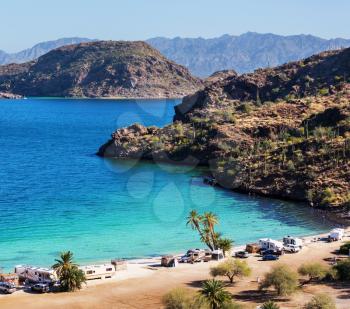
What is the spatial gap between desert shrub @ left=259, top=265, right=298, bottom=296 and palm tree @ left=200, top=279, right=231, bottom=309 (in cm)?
632

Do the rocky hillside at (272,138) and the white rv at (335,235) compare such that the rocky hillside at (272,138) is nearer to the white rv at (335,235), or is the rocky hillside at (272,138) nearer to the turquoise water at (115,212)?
the turquoise water at (115,212)

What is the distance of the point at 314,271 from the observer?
176ft

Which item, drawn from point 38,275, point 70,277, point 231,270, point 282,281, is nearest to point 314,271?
point 282,281

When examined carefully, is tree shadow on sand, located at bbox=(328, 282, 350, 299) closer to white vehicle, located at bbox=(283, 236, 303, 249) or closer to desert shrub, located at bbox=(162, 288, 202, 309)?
desert shrub, located at bbox=(162, 288, 202, 309)

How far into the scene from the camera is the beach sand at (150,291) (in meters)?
48.9

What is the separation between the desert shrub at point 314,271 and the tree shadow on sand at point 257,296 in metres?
4.52

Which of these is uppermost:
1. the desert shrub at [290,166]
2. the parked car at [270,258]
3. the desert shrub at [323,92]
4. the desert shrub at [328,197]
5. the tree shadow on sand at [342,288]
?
the desert shrub at [323,92]

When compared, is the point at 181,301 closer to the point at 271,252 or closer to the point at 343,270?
the point at 343,270

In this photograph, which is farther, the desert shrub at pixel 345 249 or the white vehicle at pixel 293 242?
the white vehicle at pixel 293 242

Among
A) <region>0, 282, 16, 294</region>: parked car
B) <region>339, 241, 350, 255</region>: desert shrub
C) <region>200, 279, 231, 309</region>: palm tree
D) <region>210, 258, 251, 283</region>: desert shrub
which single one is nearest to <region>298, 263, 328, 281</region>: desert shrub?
<region>210, 258, 251, 283</region>: desert shrub

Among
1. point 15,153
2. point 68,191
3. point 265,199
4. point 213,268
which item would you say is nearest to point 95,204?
point 68,191

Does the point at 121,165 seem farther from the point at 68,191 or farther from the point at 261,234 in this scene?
the point at 261,234

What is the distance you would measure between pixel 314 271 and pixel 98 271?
18.0 meters

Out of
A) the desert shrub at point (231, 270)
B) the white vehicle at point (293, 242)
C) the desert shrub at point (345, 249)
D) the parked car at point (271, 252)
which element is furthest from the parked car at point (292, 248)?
the desert shrub at point (231, 270)
